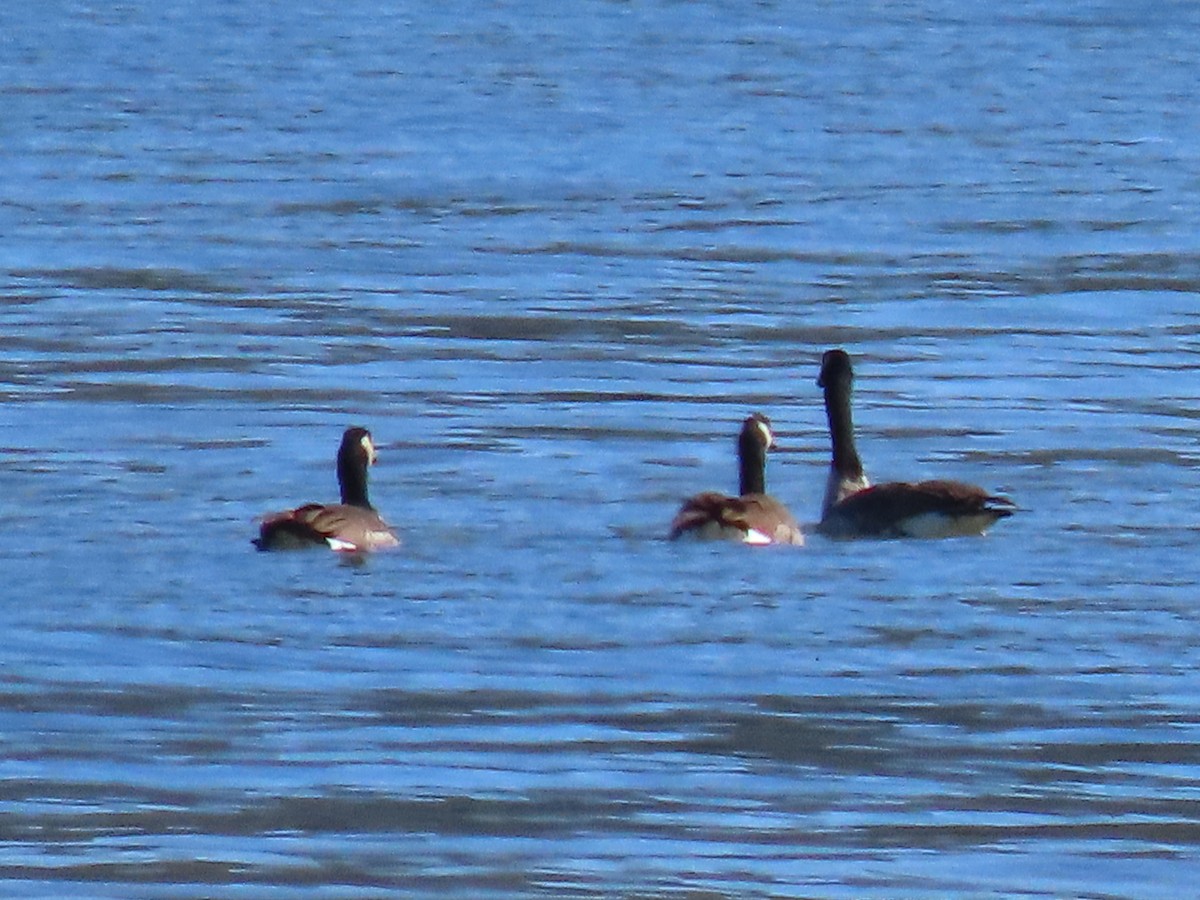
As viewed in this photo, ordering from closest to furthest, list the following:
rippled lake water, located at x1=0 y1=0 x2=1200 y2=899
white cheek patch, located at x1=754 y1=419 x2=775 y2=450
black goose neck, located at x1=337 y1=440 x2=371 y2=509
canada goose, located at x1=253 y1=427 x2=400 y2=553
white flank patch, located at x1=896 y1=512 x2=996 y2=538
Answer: rippled lake water, located at x1=0 y1=0 x2=1200 y2=899 < canada goose, located at x1=253 y1=427 x2=400 y2=553 < white flank patch, located at x1=896 y1=512 x2=996 y2=538 < black goose neck, located at x1=337 y1=440 x2=371 y2=509 < white cheek patch, located at x1=754 y1=419 x2=775 y2=450

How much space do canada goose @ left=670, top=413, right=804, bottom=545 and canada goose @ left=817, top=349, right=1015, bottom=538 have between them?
274mm

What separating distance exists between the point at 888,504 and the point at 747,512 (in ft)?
2.56

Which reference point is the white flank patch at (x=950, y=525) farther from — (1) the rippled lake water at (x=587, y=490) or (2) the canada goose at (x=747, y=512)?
(2) the canada goose at (x=747, y=512)

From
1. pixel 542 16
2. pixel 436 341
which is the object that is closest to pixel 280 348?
pixel 436 341

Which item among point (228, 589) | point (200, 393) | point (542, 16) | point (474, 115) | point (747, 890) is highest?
point (542, 16)

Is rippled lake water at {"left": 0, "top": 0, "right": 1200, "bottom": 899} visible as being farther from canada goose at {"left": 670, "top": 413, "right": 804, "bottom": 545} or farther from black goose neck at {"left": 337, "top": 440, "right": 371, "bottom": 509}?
black goose neck at {"left": 337, "top": 440, "right": 371, "bottom": 509}

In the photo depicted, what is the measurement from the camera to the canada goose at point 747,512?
13.5 metres

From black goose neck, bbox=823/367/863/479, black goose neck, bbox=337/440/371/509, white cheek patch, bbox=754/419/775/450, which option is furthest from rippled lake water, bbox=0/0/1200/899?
black goose neck, bbox=823/367/863/479

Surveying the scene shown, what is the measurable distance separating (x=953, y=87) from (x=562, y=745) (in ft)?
85.6

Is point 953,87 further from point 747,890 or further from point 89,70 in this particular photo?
point 747,890

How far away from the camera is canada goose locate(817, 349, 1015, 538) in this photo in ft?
45.3

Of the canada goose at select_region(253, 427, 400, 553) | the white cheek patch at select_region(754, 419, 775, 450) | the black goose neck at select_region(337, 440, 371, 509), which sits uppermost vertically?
the white cheek patch at select_region(754, 419, 775, 450)

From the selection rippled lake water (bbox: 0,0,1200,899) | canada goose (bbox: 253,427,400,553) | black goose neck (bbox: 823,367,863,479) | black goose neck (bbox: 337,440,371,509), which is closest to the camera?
rippled lake water (bbox: 0,0,1200,899)

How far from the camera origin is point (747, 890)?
28.2ft
